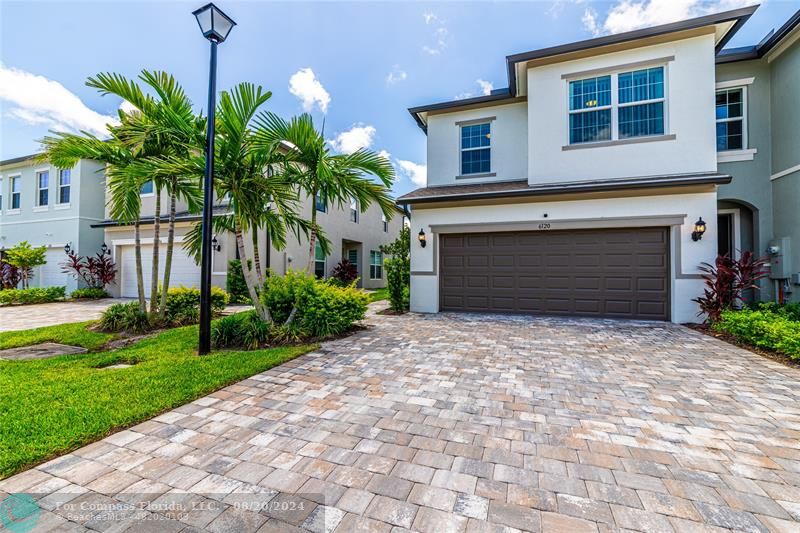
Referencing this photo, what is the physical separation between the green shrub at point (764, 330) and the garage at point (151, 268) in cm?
1456

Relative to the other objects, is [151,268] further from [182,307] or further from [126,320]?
[126,320]

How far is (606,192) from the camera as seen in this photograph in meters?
7.88

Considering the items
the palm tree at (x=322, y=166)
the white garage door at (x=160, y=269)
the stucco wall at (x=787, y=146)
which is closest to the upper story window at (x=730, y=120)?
the stucco wall at (x=787, y=146)

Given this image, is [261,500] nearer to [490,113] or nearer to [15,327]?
[15,327]

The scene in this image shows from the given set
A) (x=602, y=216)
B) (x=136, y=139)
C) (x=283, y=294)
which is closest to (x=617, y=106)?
(x=602, y=216)

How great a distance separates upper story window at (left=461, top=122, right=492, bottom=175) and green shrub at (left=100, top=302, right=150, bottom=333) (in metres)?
9.16

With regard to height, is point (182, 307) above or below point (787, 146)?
below

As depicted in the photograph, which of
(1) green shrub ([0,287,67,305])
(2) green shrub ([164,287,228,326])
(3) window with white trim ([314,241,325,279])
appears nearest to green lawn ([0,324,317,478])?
(2) green shrub ([164,287,228,326])

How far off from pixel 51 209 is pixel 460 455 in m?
20.7

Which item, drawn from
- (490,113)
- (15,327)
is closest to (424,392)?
(490,113)

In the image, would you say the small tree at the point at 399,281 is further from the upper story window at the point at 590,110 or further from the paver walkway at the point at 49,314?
the paver walkway at the point at 49,314

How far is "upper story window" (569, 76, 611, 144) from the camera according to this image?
8352 mm

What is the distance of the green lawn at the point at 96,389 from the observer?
101 inches

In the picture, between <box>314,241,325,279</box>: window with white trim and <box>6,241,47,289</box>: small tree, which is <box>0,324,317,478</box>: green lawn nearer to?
<box>314,241,325,279</box>: window with white trim
